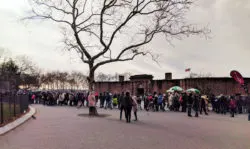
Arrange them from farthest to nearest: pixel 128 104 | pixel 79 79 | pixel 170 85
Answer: pixel 79 79 < pixel 170 85 < pixel 128 104

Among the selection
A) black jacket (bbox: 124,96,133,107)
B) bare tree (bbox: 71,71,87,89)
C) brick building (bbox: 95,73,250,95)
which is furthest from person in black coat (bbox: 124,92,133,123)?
bare tree (bbox: 71,71,87,89)

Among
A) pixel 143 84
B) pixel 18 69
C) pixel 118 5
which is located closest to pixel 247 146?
pixel 118 5

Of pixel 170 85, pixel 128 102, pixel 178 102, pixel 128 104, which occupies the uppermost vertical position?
pixel 170 85

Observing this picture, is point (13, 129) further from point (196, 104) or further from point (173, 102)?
point (173, 102)

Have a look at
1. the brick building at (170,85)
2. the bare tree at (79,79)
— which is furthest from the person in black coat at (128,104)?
the bare tree at (79,79)

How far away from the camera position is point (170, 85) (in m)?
63.4

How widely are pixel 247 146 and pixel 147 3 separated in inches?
595

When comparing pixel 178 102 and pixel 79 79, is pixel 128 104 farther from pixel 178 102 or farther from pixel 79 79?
pixel 79 79

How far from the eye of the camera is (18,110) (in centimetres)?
2344

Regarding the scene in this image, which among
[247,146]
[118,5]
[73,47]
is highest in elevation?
[118,5]

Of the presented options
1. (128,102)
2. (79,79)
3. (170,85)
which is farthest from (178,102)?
(79,79)

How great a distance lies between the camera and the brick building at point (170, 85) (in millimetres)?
54594

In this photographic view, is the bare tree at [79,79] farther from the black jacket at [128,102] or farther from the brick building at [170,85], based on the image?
the black jacket at [128,102]

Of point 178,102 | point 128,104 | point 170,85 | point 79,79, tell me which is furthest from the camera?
point 79,79
